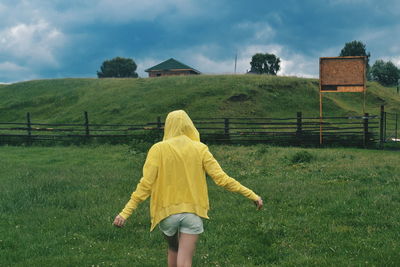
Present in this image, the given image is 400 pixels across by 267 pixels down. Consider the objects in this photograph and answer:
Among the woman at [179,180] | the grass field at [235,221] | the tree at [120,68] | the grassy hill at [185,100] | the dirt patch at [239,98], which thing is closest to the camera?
the woman at [179,180]

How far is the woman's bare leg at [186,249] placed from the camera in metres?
3.78

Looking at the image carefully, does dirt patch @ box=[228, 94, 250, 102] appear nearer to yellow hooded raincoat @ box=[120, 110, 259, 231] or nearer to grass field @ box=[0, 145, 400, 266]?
grass field @ box=[0, 145, 400, 266]

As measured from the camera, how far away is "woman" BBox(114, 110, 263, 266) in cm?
389

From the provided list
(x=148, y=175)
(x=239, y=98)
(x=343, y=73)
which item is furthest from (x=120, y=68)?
(x=148, y=175)

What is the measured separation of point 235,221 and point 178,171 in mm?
3786

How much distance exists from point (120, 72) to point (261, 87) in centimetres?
6124

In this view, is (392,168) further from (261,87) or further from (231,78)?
(231,78)

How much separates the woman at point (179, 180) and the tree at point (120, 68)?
9146cm

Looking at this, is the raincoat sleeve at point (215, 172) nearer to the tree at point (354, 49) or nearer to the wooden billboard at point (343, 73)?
the wooden billboard at point (343, 73)

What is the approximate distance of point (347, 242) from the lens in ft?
20.2

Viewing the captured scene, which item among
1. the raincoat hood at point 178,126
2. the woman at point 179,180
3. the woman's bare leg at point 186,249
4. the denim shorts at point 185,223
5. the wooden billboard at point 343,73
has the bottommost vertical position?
the woman's bare leg at point 186,249

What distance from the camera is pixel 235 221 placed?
7375 mm

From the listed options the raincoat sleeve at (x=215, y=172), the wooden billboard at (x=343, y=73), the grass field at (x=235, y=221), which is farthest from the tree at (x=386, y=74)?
the raincoat sleeve at (x=215, y=172)

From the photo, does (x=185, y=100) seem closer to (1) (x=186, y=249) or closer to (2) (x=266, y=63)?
(1) (x=186, y=249)
